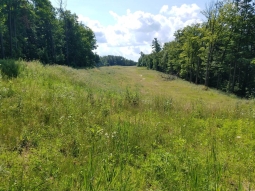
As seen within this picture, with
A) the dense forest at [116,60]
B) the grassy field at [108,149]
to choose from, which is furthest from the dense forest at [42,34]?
the dense forest at [116,60]

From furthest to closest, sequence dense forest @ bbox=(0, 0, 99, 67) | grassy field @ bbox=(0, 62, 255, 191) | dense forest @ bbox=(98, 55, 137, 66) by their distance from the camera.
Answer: dense forest @ bbox=(98, 55, 137, 66), dense forest @ bbox=(0, 0, 99, 67), grassy field @ bbox=(0, 62, 255, 191)

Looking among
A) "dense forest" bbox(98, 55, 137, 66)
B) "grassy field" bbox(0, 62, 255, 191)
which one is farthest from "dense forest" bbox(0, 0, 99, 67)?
"dense forest" bbox(98, 55, 137, 66)

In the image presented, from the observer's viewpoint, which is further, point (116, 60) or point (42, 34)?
point (116, 60)

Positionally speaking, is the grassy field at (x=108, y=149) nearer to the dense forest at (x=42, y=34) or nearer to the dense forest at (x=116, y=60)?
the dense forest at (x=42, y=34)

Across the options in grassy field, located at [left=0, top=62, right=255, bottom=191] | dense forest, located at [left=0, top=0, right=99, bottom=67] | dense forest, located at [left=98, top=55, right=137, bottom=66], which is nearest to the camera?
grassy field, located at [left=0, top=62, right=255, bottom=191]

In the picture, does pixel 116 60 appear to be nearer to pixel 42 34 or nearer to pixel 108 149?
pixel 42 34

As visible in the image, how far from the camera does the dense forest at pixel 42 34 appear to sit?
97.0ft

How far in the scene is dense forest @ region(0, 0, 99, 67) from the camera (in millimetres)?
29578

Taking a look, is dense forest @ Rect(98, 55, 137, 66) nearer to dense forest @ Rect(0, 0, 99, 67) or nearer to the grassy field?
dense forest @ Rect(0, 0, 99, 67)

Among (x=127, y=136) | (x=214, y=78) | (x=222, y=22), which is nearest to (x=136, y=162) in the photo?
(x=127, y=136)

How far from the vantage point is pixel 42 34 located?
44.4 m

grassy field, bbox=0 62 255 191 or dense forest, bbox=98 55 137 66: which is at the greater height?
dense forest, bbox=98 55 137 66

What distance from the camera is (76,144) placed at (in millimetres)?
4145

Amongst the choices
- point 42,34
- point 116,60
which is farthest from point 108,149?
point 116,60
